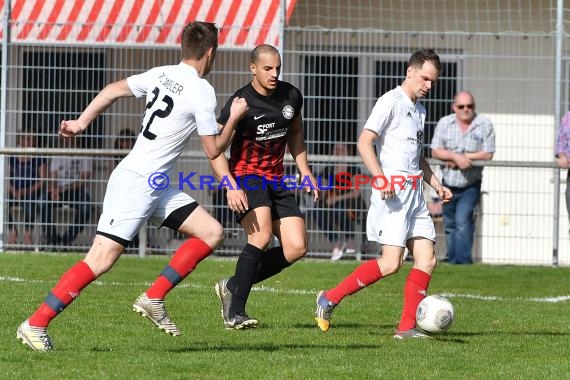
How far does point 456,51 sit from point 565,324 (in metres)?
6.48

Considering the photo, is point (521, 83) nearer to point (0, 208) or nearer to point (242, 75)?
point (242, 75)

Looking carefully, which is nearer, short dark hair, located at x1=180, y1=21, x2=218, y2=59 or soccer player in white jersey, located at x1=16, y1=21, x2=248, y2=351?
soccer player in white jersey, located at x1=16, y1=21, x2=248, y2=351

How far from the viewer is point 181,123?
7.83m

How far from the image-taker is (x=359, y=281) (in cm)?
921

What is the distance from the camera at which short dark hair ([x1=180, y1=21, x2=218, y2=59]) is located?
311 inches

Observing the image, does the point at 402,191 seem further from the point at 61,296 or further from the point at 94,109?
the point at 61,296

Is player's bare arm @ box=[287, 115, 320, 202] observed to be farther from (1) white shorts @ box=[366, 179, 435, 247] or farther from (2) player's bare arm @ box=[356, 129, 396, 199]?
(2) player's bare arm @ box=[356, 129, 396, 199]

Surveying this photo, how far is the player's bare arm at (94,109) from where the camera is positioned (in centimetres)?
767

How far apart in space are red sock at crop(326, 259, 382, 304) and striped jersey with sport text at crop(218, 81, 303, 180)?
2.92 ft

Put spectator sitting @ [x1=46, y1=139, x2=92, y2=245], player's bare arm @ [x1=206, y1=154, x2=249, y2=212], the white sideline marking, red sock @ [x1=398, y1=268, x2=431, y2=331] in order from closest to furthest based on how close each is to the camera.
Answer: player's bare arm @ [x1=206, y1=154, x2=249, y2=212] → red sock @ [x1=398, y1=268, x2=431, y2=331] → the white sideline marking → spectator sitting @ [x1=46, y1=139, x2=92, y2=245]

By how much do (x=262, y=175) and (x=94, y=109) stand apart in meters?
1.84

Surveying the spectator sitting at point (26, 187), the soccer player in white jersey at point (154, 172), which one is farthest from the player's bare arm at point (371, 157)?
the spectator sitting at point (26, 187)

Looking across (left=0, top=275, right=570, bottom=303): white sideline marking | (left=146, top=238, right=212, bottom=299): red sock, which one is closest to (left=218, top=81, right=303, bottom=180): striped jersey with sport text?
(left=146, top=238, right=212, bottom=299): red sock

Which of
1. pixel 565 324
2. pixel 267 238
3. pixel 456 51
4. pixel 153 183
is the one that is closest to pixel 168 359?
pixel 153 183
